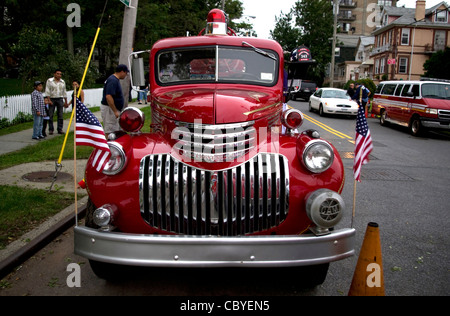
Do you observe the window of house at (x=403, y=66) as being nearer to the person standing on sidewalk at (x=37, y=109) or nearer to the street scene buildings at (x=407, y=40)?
the street scene buildings at (x=407, y=40)

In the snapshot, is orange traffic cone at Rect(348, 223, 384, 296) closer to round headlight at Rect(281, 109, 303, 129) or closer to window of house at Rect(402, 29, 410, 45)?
round headlight at Rect(281, 109, 303, 129)

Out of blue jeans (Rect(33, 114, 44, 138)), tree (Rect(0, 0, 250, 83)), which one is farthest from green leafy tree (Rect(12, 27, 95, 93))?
tree (Rect(0, 0, 250, 83))

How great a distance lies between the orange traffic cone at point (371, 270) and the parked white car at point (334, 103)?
17.5 m

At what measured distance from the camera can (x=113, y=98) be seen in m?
7.42

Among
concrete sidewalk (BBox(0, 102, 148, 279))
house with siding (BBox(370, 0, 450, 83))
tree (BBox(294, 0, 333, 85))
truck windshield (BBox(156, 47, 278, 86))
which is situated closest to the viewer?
concrete sidewalk (BBox(0, 102, 148, 279))

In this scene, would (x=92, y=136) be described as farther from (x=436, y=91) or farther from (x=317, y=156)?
(x=436, y=91)

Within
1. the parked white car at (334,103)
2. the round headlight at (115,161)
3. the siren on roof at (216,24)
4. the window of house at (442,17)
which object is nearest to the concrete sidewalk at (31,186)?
the round headlight at (115,161)

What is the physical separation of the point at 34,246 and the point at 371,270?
11.2 ft

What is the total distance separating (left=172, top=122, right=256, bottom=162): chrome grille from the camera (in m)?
3.44

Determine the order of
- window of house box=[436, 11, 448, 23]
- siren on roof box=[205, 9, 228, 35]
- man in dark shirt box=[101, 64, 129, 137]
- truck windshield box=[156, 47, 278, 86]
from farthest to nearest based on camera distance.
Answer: window of house box=[436, 11, 448, 23] < man in dark shirt box=[101, 64, 129, 137] < siren on roof box=[205, 9, 228, 35] < truck windshield box=[156, 47, 278, 86]

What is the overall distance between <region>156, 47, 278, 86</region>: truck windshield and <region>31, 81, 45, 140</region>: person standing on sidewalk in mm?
6594

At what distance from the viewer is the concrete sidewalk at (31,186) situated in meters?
4.09
